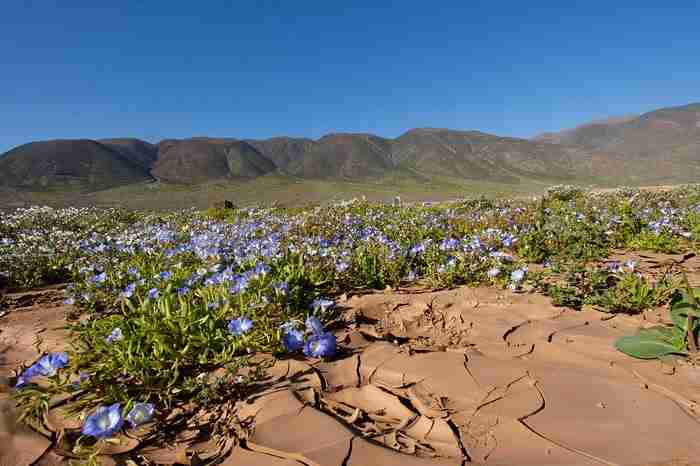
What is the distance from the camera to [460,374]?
77.6 inches

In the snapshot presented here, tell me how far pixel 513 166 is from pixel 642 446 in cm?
7489

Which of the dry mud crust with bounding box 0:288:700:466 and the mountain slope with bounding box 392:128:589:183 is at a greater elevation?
the mountain slope with bounding box 392:128:589:183

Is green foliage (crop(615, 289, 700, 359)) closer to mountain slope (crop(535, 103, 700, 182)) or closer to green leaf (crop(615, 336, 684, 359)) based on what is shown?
green leaf (crop(615, 336, 684, 359))

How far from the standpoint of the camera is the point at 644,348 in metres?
2.05

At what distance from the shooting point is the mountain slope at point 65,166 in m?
58.7

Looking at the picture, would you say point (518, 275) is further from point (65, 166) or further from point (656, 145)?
point (656, 145)

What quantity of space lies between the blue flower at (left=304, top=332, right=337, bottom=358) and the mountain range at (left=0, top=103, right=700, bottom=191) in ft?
163

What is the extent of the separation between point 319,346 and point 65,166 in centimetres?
8198

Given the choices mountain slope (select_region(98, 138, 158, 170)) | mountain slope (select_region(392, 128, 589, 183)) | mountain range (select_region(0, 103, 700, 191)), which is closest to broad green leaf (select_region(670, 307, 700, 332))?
mountain range (select_region(0, 103, 700, 191))

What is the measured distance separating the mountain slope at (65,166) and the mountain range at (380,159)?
0.53ft

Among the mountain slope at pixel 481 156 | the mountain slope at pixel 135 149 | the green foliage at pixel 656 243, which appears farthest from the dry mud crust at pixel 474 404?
the mountain slope at pixel 135 149

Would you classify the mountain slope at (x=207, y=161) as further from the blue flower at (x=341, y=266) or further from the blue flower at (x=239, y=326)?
the blue flower at (x=239, y=326)

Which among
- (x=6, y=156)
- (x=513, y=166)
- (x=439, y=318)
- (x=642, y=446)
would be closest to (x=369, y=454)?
(x=642, y=446)

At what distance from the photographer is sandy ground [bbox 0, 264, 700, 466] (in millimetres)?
1413
